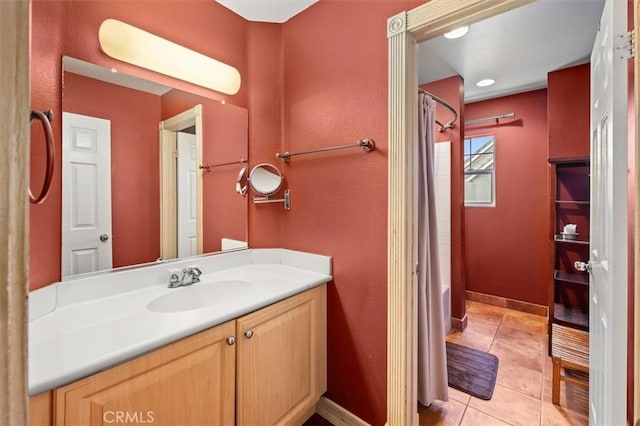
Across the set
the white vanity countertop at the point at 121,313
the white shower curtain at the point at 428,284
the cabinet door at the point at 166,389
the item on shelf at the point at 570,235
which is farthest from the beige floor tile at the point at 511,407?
the cabinet door at the point at 166,389

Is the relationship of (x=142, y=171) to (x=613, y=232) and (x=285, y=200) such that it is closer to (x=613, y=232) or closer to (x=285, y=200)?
(x=285, y=200)

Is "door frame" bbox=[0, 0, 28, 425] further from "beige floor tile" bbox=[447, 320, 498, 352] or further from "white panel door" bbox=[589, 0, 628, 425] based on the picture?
"beige floor tile" bbox=[447, 320, 498, 352]

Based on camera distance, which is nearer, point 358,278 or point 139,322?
point 139,322

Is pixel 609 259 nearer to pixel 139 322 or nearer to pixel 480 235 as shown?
pixel 139 322

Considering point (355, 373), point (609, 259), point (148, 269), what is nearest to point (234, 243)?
point (148, 269)

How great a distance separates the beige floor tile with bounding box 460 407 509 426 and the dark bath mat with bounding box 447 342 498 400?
16 centimetres

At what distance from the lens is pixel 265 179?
1845mm

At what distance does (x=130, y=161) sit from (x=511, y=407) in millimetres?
2534

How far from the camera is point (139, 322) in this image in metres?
1.00

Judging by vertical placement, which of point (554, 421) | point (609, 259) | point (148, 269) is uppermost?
point (609, 259)

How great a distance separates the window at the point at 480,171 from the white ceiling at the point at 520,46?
66 centimetres

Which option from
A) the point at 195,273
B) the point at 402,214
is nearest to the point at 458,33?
the point at 402,214

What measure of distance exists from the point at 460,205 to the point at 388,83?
176 centimetres

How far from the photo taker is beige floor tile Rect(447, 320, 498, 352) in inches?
96.5
